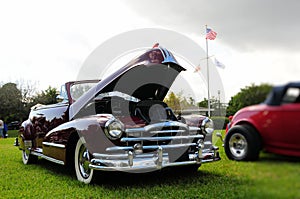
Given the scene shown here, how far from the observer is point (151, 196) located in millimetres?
4316

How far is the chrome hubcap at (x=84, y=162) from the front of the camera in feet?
16.7

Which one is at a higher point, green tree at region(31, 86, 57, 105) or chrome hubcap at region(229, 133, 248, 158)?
green tree at region(31, 86, 57, 105)

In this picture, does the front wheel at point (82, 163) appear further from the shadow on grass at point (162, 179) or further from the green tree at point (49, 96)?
the green tree at point (49, 96)

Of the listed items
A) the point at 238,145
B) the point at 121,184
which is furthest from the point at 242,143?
the point at 121,184

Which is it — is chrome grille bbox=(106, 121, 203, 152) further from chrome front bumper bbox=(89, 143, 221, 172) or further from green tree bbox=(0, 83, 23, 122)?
green tree bbox=(0, 83, 23, 122)

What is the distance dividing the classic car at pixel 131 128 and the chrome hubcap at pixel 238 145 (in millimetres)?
2656

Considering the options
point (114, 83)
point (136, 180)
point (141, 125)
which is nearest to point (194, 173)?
point (136, 180)

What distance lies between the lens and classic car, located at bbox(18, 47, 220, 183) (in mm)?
4387

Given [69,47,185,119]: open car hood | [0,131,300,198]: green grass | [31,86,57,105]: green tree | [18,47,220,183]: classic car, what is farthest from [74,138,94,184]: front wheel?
[31,86,57,105]: green tree

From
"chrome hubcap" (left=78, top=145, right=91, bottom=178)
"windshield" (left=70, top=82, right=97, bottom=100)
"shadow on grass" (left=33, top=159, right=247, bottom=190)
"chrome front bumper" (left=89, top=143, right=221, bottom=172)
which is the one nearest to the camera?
"chrome front bumper" (left=89, top=143, right=221, bottom=172)

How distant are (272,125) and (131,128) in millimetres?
3924

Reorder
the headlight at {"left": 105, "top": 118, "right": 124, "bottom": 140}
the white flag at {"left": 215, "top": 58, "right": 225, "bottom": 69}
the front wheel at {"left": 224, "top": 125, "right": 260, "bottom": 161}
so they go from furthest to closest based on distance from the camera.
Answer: the headlight at {"left": 105, "top": 118, "right": 124, "bottom": 140}
the white flag at {"left": 215, "top": 58, "right": 225, "bottom": 69}
the front wheel at {"left": 224, "top": 125, "right": 260, "bottom": 161}

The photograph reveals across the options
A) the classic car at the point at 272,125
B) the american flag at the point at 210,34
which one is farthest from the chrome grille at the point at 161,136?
the classic car at the point at 272,125

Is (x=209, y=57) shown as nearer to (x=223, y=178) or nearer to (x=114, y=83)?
(x=114, y=83)
